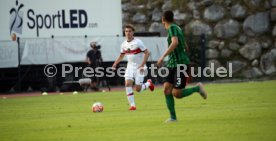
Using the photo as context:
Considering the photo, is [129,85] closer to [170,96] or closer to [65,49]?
[170,96]

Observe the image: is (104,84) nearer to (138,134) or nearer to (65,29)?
(65,29)

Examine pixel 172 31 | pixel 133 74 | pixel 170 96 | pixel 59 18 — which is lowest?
pixel 170 96

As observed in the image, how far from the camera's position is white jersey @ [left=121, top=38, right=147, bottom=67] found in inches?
875

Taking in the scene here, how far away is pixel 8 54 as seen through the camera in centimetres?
3584

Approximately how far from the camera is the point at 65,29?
37.0 metres

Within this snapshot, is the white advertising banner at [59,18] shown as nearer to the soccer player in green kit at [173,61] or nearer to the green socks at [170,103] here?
the soccer player in green kit at [173,61]

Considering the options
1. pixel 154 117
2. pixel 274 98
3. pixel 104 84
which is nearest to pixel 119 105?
pixel 274 98

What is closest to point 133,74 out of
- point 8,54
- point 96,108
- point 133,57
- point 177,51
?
point 133,57

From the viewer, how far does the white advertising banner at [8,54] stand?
Answer: 3562 cm

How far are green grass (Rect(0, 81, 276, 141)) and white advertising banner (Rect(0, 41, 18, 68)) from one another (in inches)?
465

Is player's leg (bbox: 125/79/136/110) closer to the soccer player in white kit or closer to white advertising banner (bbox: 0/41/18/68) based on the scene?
the soccer player in white kit

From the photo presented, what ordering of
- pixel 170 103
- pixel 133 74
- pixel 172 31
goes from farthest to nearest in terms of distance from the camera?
pixel 133 74, pixel 172 31, pixel 170 103

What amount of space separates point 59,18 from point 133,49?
47.9 ft

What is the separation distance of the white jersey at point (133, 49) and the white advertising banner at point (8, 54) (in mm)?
14119
